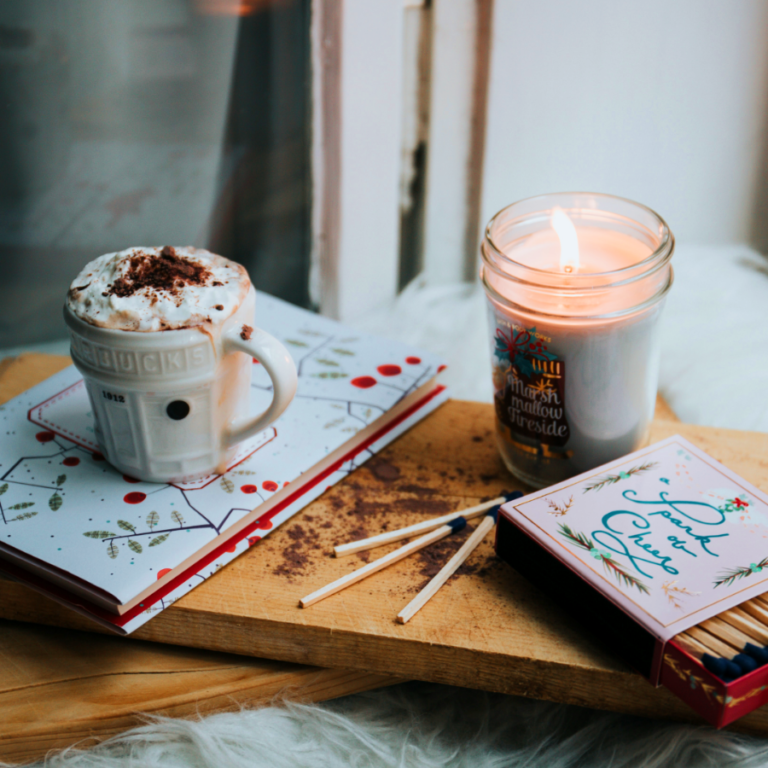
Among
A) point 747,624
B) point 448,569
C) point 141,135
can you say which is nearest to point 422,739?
point 448,569

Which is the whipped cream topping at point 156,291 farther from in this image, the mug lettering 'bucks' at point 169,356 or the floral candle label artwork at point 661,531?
the floral candle label artwork at point 661,531

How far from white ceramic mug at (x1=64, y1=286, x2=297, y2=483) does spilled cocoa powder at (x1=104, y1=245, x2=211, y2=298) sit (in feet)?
0.10

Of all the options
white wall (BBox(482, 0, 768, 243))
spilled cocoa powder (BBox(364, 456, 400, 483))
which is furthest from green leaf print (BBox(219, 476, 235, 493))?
white wall (BBox(482, 0, 768, 243))

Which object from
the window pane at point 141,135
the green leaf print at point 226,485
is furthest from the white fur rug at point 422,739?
the window pane at point 141,135

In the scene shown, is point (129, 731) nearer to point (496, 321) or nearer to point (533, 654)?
point (533, 654)

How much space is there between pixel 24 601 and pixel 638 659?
38 centimetres

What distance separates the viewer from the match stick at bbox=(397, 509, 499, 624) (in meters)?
0.49

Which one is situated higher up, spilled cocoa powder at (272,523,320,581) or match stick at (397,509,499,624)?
match stick at (397,509,499,624)

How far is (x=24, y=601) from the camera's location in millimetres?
508

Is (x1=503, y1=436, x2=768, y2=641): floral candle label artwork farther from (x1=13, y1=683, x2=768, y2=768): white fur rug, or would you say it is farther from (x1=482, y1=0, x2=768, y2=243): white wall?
(x1=482, y1=0, x2=768, y2=243): white wall

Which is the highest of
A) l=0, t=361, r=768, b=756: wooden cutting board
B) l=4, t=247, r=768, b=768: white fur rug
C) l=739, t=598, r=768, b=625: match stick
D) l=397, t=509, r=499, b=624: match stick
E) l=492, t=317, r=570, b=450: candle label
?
l=492, t=317, r=570, b=450: candle label

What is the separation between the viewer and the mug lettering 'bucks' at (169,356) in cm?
46

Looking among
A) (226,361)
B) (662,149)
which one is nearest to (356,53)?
(662,149)

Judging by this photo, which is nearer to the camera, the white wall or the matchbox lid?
the matchbox lid
